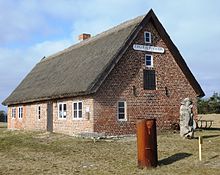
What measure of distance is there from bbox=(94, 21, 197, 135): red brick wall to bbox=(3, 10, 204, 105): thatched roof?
61 centimetres

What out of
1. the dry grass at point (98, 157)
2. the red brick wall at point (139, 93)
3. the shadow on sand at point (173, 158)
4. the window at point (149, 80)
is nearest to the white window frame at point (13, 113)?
the dry grass at point (98, 157)

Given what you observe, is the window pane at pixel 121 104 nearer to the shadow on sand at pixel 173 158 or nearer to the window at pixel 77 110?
the window at pixel 77 110

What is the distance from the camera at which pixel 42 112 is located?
1186 inches

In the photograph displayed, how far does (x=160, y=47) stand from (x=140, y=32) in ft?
6.25

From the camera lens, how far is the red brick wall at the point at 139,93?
23609 millimetres

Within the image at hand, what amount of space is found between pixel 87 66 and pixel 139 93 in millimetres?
4239

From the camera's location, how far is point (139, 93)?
81.9ft

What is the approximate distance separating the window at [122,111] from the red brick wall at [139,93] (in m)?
0.24

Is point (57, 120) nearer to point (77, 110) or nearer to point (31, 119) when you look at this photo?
point (77, 110)

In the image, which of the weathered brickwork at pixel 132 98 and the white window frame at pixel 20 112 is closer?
the weathered brickwork at pixel 132 98

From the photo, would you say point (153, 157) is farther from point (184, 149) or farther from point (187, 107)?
point (187, 107)

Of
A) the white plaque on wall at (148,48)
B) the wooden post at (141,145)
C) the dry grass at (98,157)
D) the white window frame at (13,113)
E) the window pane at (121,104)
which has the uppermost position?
the white plaque on wall at (148,48)

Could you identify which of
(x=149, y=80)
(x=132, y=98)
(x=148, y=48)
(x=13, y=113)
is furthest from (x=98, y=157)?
(x=13, y=113)

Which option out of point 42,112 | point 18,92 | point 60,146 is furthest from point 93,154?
point 18,92
